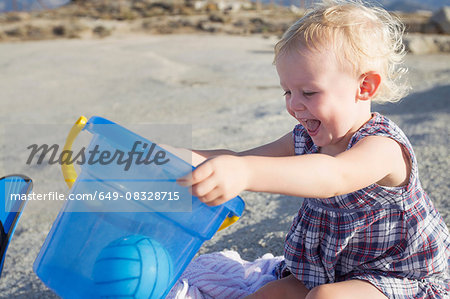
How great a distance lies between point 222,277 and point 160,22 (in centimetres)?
1506

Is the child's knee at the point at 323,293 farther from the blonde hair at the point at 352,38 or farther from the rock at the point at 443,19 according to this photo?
the rock at the point at 443,19

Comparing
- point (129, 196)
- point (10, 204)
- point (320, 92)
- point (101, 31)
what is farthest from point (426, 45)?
point (129, 196)

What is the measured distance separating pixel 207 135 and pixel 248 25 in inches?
503

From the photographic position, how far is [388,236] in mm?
1511

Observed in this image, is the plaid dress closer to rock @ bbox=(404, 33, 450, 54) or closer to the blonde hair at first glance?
the blonde hair

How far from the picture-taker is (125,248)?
118 centimetres

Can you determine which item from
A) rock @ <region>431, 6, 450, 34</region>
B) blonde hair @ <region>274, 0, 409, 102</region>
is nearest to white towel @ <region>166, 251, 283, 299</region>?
blonde hair @ <region>274, 0, 409, 102</region>

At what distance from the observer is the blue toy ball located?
117cm

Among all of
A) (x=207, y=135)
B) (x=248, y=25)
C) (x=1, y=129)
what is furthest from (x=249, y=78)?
(x=248, y=25)

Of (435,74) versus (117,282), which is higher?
(117,282)

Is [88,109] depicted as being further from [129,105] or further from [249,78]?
[249,78]

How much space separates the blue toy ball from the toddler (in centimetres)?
40

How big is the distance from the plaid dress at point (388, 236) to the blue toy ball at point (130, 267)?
1.99 ft

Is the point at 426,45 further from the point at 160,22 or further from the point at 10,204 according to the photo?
the point at 10,204
